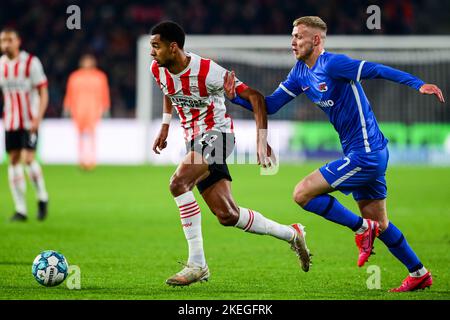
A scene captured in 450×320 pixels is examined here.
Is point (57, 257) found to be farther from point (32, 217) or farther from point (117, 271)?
point (32, 217)

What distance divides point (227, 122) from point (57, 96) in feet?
54.7

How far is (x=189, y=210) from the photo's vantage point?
24.2 feet

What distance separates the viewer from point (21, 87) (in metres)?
12.5

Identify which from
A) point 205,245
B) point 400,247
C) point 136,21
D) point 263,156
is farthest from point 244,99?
point 136,21

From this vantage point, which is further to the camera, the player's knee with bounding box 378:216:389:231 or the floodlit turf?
the player's knee with bounding box 378:216:389:231

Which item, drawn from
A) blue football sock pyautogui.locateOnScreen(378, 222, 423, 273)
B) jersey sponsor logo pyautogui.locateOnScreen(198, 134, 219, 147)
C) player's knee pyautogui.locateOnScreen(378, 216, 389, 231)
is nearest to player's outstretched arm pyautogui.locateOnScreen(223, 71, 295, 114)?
jersey sponsor logo pyautogui.locateOnScreen(198, 134, 219, 147)

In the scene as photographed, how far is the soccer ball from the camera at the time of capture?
23.4 feet

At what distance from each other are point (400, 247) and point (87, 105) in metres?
14.4

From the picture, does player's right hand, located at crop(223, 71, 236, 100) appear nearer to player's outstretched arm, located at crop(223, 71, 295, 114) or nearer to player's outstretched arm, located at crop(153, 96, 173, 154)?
player's outstretched arm, located at crop(223, 71, 295, 114)

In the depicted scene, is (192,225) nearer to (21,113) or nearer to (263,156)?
(263,156)

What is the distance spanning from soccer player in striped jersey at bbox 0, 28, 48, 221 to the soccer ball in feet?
16.8

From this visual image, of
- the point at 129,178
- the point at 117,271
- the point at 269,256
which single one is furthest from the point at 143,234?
the point at 129,178

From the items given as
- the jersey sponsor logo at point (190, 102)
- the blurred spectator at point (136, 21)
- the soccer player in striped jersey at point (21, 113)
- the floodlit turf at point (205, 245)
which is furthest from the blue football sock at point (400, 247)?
the blurred spectator at point (136, 21)

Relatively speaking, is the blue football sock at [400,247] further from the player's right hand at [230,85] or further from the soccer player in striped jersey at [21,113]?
the soccer player in striped jersey at [21,113]
